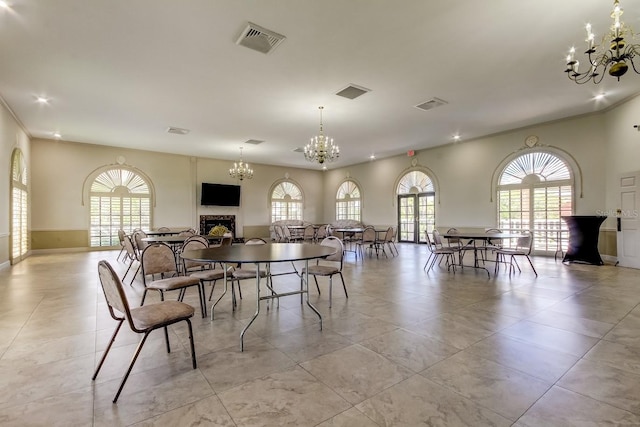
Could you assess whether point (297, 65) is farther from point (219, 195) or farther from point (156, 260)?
point (219, 195)

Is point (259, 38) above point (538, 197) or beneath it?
above

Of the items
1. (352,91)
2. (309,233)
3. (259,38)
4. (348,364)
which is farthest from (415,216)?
(348,364)

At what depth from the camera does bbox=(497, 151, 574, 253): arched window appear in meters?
7.34

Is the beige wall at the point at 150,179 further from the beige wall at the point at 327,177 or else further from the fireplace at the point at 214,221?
the fireplace at the point at 214,221

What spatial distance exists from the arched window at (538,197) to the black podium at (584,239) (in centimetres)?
83

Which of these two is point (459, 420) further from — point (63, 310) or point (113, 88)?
point (113, 88)

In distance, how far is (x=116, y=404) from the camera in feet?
5.66

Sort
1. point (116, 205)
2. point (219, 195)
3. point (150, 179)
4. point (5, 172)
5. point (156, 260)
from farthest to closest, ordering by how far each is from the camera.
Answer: point (219, 195)
point (150, 179)
point (116, 205)
point (5, 172)
point (156, 260)

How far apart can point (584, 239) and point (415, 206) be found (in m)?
4.94

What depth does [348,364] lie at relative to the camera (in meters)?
2.18

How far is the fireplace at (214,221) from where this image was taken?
1140 cm

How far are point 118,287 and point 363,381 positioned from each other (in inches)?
62.1

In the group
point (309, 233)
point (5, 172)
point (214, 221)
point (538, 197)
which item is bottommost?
point (309, 233)

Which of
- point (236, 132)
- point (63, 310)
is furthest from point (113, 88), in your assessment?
point (63, 310)
